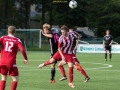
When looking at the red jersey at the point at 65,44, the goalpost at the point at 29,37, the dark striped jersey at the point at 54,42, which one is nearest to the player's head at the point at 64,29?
the red jersey at the point at 65,44

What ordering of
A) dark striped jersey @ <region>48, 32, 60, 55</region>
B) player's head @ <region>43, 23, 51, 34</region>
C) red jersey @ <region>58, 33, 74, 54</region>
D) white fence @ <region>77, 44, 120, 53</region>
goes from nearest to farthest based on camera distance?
red jersey @ <region>58, 33, 74, 54</region>, player's head @ <region>43, 23, 51, 34</region>, dark striped jersey @ <region>48, 32, 60, 55</region>, white fence @ <region>77, 44, 120, 53</region>

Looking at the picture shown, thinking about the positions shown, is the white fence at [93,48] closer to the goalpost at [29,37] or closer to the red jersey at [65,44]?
the goalpost at [29,37]

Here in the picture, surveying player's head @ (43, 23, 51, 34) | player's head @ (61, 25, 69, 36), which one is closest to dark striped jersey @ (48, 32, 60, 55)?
player's head @ (43, 23, 51, 34)

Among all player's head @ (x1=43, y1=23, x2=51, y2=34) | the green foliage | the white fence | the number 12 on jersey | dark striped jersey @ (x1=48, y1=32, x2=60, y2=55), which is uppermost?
player's head @ (x1=43, y1=23, x2=51, y2=34)

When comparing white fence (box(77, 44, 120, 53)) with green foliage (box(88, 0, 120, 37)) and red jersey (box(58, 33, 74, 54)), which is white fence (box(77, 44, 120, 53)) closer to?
green foliage (box(88, 0, 120, 37))

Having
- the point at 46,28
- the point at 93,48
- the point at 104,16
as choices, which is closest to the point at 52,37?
the point at 46,28

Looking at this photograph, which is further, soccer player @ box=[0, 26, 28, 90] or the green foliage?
the green foliage

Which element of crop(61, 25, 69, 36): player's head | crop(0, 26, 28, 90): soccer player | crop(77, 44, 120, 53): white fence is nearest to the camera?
crop(0, 26, 28, 90): soccer player

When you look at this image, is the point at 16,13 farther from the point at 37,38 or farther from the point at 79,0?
the point at 37,38

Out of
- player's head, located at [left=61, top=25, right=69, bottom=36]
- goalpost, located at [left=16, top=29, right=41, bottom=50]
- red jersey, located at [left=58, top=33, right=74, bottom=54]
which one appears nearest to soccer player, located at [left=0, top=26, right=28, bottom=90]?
player's head, located at [left=61, top=25, right=69, bottom=36]

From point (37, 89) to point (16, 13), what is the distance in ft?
190

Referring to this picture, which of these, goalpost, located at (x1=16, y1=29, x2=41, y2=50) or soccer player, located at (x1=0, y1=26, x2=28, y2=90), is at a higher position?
soccer player, located at (x1=0, y1=26, x2=28, y2=90)

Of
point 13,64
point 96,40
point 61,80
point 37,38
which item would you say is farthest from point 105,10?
point 13,64

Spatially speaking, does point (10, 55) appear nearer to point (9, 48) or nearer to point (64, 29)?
point (9, 48)
